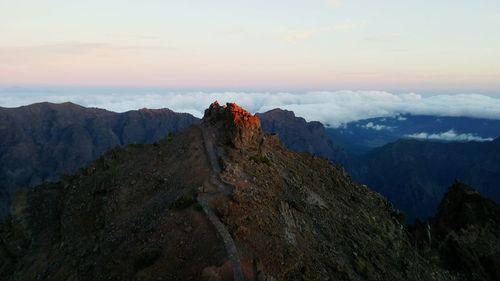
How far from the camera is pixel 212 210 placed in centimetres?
4750

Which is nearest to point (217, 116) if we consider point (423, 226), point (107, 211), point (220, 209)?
point (107, 211)

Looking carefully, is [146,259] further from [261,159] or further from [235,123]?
[235,123]

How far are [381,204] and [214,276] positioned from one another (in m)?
46.9

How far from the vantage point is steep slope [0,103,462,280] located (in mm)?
42906

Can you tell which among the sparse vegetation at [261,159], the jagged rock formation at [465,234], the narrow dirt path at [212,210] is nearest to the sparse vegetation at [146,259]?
the narrow dirt path at [212,210]

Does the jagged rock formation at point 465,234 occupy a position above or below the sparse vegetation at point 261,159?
below

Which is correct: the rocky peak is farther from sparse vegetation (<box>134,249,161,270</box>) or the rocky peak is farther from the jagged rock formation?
the jagged rock formation

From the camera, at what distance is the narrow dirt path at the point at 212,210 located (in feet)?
129

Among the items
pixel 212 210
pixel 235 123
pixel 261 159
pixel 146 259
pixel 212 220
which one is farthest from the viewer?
pixel 235 123

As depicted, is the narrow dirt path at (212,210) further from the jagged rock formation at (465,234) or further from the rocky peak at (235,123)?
the jagged rock formation at (465,234)

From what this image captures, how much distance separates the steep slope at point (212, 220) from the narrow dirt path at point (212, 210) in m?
0.10

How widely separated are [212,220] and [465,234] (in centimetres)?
6209

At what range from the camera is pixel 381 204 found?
79375 millimetres

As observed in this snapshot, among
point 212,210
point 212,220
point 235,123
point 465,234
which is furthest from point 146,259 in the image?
point 465,234
